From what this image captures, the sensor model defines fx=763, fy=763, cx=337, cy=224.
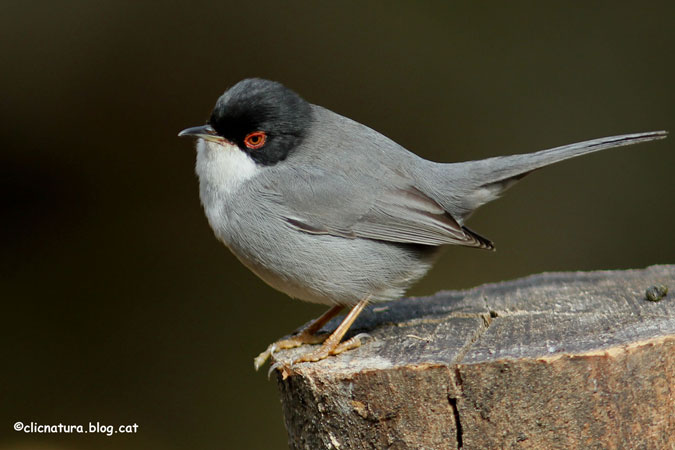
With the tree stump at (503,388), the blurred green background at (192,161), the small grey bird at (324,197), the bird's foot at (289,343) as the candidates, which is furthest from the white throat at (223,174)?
the blurred green background at (192,161)

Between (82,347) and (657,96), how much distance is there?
6159 millimetres

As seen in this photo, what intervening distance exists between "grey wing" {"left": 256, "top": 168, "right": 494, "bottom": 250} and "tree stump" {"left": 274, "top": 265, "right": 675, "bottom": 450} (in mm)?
595

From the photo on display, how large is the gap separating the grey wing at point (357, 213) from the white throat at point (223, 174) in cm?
20

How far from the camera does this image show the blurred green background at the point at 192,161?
7.20m

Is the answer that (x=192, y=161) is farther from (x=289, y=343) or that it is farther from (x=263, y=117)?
(x=289, y=343)

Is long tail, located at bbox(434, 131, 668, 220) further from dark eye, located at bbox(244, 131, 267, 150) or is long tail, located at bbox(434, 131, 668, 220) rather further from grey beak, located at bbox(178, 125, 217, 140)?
grey beak, located at bbox(178, 125, 217, 140)

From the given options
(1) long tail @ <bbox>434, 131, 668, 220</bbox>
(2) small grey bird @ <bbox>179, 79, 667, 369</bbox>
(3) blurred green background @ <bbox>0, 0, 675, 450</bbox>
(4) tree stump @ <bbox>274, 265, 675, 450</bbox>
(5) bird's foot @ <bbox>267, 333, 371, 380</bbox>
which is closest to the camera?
(4) tree stump @ <bbox>274, 265, 675, 450</bbox>

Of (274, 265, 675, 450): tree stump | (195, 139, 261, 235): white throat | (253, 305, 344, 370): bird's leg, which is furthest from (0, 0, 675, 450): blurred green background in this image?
(274, 265, 675, 450): tree stump

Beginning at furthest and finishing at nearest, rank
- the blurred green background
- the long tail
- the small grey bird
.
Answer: the blurred green background < the long tail < the small grey bird

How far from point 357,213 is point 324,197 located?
0.66 ft

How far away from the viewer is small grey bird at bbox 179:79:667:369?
4.15 metres

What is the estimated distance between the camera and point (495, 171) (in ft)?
14.4

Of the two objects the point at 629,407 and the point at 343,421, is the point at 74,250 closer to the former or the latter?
the point at 343,421

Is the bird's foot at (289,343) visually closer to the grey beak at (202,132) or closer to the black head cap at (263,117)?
the black head cap at (263,117)
